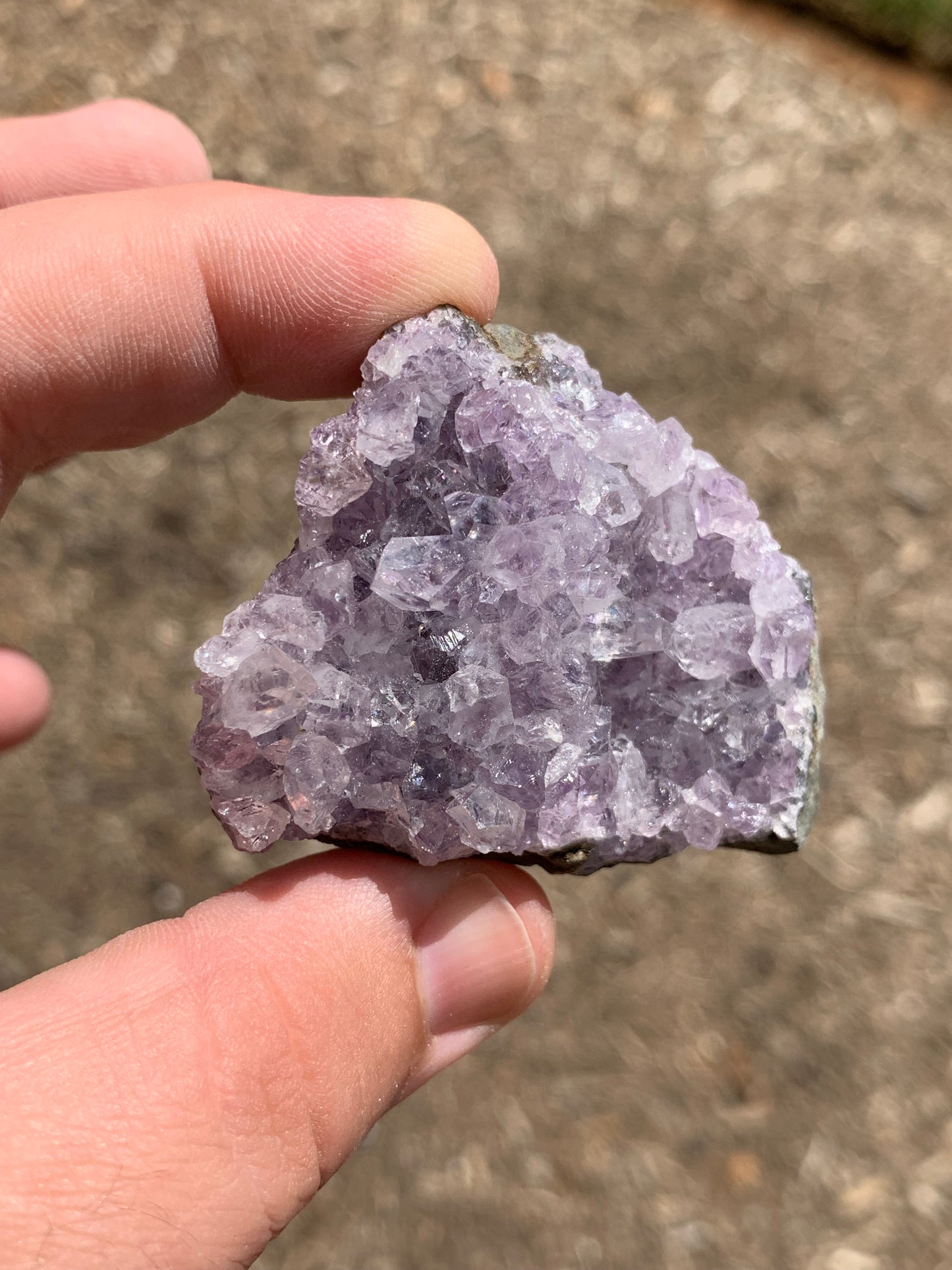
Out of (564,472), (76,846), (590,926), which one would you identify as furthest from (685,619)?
(76,846)

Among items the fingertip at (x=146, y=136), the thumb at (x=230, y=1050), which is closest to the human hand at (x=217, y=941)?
the thumb at (x=230, y=1050)

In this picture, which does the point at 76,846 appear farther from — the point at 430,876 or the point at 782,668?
the point at 782,668

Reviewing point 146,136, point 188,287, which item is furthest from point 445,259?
point 146,136

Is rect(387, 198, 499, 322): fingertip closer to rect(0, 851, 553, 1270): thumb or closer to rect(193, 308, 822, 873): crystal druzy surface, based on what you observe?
rect(193, 308, 822, 873): crystal druzy surface

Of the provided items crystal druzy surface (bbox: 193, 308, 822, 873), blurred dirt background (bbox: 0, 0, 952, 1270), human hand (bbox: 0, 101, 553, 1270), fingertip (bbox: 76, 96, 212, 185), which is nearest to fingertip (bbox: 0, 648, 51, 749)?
human hand (bbox: 0, 101, 553, 1270)

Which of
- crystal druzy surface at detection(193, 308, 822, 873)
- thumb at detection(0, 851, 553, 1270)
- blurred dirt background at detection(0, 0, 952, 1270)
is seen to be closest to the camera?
thumb at detection(0, 851, 553, 1270)

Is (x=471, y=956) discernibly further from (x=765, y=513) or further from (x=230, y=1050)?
(x=765, y=513)

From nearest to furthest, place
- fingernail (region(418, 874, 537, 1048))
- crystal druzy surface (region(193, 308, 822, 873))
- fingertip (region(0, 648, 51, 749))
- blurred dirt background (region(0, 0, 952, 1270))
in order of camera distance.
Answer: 1. crystal druzy surface (region(193, 308, 822, 873))
2. fingernail (region(418, 874, 537, 1048))
3. fingertip (region(0, 648, 51, 749))
4. blurred dirt background (region(0, 0, 952, 1270))

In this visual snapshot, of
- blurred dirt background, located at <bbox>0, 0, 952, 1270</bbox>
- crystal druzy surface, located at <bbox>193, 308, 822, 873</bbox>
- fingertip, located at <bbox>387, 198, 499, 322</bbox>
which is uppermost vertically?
fingertip, located at <bbox>387, 198, 499, 322</bbox>
